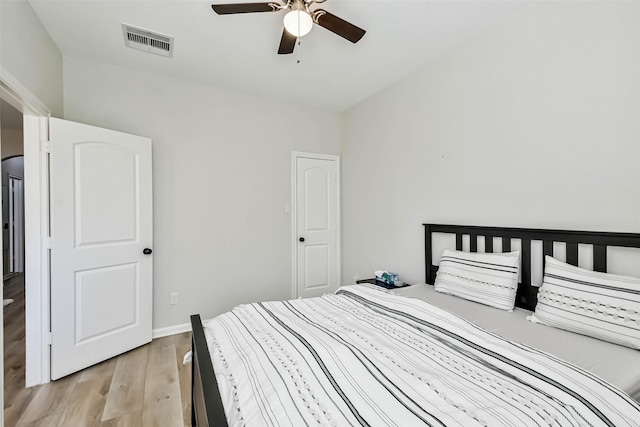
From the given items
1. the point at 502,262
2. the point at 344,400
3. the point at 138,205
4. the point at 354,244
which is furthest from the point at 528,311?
the point at 138,205

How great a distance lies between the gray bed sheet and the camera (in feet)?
3.87

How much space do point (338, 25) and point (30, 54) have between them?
2.05 meters

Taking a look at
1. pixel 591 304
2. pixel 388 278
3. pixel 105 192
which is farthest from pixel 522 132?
pixel 105 192

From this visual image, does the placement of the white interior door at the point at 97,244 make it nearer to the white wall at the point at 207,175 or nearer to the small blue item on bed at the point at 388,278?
the white wall at the point at 207,175

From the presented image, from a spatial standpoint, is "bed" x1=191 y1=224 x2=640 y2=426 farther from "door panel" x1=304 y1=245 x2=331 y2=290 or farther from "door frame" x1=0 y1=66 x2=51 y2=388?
"door panel" x1=304 y1=245 x2=331 y2=290

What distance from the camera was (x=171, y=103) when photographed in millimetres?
3064

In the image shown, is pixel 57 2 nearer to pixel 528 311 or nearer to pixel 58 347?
pixel 58 347

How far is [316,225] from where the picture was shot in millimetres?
3926

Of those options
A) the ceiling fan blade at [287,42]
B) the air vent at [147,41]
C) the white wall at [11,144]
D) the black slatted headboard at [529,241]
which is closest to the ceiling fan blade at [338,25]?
the ceiling fan blade at [287,42]

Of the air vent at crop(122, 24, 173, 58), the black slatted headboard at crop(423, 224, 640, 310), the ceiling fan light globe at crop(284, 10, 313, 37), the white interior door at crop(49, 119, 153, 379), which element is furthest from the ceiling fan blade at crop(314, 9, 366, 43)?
the white interior door at crop(49, 119, 153, 379)

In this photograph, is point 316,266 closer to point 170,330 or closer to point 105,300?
point 170,330

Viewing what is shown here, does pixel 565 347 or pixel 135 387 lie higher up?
pixel 565 347

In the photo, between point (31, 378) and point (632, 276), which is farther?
point (31, 378)

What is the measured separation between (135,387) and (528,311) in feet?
9.02
